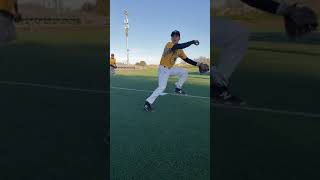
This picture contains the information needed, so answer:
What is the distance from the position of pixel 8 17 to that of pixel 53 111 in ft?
3.90

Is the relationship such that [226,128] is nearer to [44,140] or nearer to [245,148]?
[245,148]

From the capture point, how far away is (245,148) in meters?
2.31

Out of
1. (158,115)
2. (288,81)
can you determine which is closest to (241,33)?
(158,115)

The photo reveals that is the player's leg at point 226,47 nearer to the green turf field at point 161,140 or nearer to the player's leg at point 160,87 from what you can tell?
the green turf field at point 161,140

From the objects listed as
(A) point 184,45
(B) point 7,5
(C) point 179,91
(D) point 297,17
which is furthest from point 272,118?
(B) point 7,5

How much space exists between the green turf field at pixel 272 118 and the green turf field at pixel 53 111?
3.05 ft

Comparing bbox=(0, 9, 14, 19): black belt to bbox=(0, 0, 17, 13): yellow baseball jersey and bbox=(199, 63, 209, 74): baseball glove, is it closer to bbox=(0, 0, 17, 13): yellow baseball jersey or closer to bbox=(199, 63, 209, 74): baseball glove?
bbox=(0, 0, 17, 13): yellow baseball jersey

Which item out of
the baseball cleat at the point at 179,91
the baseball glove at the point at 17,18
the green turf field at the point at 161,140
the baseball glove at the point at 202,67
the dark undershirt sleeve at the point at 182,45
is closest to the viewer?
the green turf field at the point at 161,140

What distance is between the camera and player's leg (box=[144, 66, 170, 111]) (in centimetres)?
353

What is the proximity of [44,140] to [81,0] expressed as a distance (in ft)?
4.65

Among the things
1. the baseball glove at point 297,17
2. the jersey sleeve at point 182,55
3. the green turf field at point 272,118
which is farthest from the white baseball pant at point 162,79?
the baseball glove at point 297,17

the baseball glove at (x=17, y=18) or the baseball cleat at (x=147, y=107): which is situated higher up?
the baseball glove at (x=17, y=18)

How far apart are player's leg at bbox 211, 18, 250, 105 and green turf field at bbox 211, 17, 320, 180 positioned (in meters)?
0.32

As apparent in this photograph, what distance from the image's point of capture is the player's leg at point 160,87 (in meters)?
3.53
